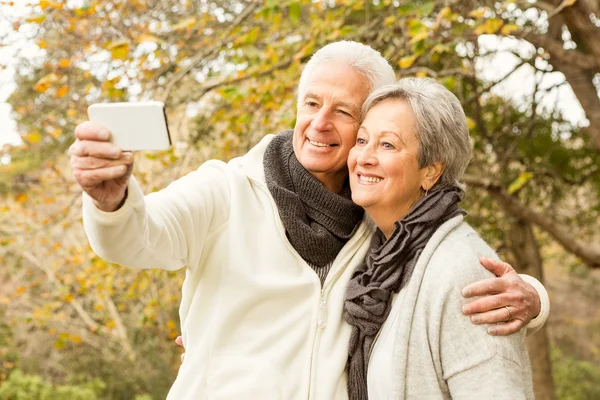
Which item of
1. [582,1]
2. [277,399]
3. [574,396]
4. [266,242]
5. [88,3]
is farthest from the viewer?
[574,396]

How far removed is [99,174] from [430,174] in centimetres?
112

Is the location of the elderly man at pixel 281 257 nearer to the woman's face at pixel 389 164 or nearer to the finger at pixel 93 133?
the woman's face at pixel 389 164

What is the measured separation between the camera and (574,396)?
10047 millimetres

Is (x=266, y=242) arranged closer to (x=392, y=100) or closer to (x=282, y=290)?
(x=282, y=290)

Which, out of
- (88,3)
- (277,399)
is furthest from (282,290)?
(88,3)

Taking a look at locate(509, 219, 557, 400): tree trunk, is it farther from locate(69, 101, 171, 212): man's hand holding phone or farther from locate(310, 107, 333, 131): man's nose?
locate(69, 101, 171, 212): man's hand holding phone

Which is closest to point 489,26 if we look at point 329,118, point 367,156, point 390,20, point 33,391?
point 390,20

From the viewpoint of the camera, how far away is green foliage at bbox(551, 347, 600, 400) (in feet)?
33.3

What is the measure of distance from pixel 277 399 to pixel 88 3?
3846mm

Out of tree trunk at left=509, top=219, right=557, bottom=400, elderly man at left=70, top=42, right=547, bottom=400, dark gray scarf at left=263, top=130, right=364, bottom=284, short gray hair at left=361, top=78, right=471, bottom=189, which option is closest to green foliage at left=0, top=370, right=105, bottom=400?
tree trunk at left=509, top=219, right=557, bottom=400

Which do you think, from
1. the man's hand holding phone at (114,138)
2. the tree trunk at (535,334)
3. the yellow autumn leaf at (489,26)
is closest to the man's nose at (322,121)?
the man's hand holding phone at (114,138)

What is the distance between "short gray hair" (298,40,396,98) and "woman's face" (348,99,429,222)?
0.64ft

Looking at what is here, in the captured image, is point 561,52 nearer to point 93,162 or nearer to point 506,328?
point 506,328

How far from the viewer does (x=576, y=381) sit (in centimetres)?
1052
